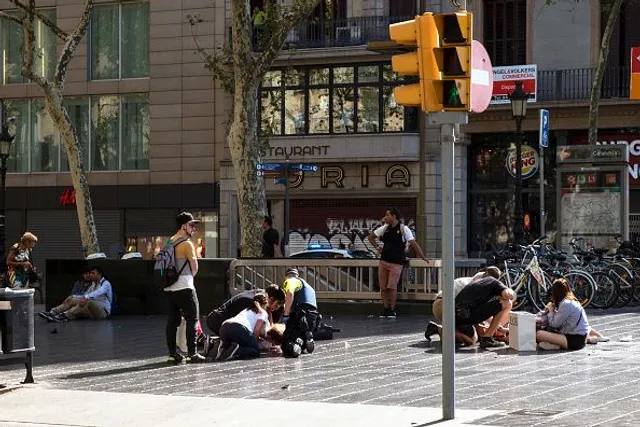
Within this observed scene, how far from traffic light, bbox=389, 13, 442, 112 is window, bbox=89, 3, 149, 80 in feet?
112

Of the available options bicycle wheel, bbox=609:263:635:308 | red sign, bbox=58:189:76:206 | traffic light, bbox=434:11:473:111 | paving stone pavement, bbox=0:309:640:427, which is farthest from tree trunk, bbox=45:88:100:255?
traffic light, bbox=434:11:473:111

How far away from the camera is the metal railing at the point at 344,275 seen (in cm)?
2242

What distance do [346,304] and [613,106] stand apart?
684 inches

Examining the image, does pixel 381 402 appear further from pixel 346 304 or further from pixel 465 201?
pixel 465 201

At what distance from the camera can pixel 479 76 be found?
1048 cm

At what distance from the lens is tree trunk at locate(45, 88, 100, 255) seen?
96.5 feet

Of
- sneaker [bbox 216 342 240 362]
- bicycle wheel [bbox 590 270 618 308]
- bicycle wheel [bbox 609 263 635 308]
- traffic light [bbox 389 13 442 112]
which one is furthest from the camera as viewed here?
bicycle wheel [bbox 609 263 635 308]

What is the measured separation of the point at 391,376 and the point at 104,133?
32.1 m

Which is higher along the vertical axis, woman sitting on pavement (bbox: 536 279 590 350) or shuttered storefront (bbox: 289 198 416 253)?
shuttered storefront (bbox: 289 198 416 253)

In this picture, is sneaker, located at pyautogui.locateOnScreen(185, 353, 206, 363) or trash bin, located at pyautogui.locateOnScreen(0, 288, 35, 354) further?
sneaker, located at pyautogui.locateOnScreen(185, 353, 206, 363)

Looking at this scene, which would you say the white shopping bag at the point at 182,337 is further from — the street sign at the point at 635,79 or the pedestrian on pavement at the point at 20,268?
the street sign at the point at 635,79

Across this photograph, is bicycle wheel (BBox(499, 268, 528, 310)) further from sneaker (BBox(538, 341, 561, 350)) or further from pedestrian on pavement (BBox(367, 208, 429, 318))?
sneaker (BBox(538, 341, 561, 350))

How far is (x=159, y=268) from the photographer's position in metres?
15.2

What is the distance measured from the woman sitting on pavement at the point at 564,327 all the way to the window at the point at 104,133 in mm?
29525
